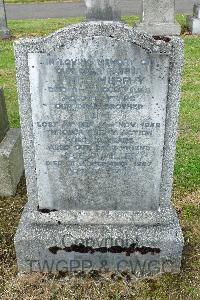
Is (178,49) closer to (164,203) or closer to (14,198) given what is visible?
(164,203)

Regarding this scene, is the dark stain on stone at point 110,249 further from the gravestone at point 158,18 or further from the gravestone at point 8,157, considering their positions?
the gravestone at point 158,18

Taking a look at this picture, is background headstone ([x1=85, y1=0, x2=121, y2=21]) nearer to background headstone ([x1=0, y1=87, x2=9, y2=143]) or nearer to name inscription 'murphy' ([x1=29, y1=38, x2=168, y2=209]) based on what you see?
background headstone ([x1=0, y1=87, x2=9, y2=143])

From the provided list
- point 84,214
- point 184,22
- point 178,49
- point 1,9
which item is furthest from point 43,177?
point 184,22

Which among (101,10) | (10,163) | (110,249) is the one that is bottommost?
(110,249)

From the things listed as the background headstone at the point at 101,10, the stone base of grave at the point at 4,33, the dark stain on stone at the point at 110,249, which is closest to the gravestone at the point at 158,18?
the background headstone at the point at 101,10

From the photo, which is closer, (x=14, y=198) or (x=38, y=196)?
(x=38, y=196)

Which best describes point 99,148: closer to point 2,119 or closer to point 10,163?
point 10,163

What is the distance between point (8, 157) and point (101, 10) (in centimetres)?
728

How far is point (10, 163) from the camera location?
196 inches

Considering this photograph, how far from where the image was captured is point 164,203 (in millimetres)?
3885

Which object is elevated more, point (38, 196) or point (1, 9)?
point (1, 9)

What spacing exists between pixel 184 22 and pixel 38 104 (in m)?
11.7

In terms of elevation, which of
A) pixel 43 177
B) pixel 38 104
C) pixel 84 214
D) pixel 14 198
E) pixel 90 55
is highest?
pixel 90 55

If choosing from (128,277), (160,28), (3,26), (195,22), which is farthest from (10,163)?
(195,22)
